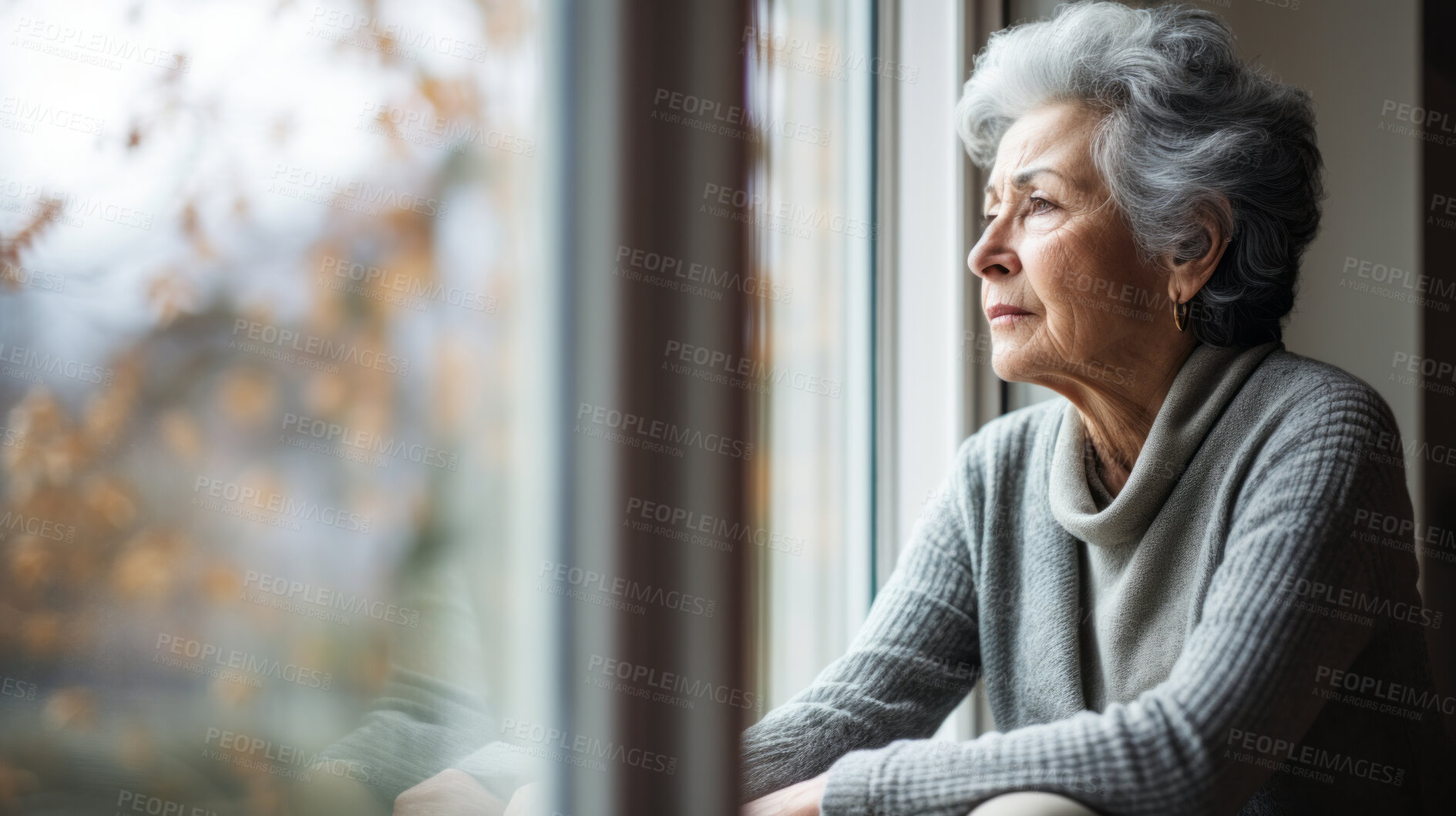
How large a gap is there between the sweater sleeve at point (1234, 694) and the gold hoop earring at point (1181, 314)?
0.71 ft

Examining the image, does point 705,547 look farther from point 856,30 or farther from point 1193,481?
point 856,30

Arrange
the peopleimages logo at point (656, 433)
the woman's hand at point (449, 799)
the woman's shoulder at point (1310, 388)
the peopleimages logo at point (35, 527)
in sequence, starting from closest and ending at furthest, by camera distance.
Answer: the peopleimages logo at point (656, 433) → the peopleimages logo at point (35, 527) → the woman's hand at point (449, 799) → the woman's shoulder at point (1310, 388)

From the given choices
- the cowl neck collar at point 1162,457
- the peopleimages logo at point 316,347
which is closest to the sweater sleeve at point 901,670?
the cowl neck collar at point 1162,457

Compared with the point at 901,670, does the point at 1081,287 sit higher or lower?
higher

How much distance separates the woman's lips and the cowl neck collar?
0.18 meters

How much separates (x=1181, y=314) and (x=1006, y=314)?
0.68 ft

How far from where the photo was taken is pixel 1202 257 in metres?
1.17

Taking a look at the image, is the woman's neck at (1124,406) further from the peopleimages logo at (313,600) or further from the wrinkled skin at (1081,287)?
the peopleimages logo at (313,600)

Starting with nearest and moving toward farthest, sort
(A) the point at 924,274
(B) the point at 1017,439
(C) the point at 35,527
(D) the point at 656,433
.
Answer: (D) the point at 656,433 < (C) the point at 35,527 < (B) the point at 1017,439 < (A) the point at 924,274

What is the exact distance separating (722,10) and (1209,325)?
0.85m

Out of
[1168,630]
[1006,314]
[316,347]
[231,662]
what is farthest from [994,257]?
[231,662]

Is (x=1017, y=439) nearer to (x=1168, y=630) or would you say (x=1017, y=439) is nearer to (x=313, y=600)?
(x=1168, y=630)

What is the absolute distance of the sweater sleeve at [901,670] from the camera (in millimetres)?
1075

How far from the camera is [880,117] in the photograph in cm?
168
